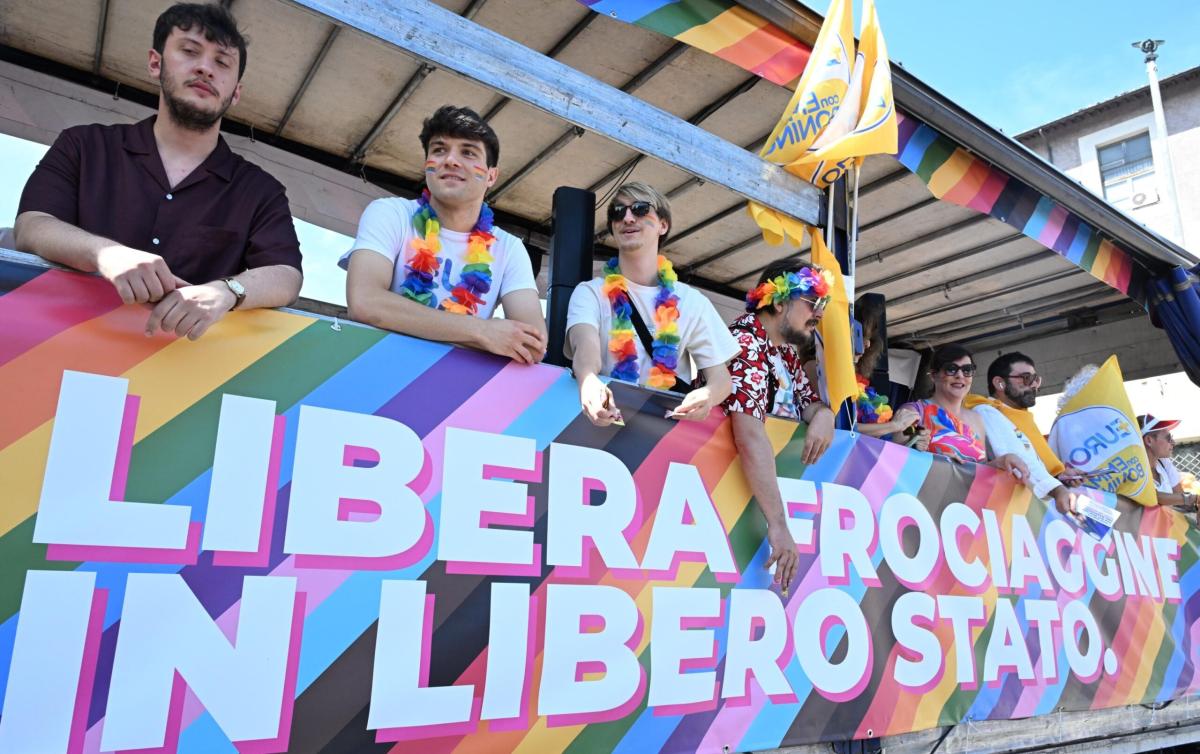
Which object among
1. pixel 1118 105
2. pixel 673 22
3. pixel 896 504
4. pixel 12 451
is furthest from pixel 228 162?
pixel 1118 105

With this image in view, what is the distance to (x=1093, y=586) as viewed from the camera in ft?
12.4

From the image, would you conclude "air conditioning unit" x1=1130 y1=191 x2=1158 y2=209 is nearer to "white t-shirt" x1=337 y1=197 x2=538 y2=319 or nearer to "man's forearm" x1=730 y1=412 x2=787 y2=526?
"man's forearm" x1=730 y1=412 x2=787 y2=526

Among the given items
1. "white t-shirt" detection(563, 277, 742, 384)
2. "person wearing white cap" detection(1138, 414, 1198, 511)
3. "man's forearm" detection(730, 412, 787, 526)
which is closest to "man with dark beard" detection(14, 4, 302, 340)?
"white t-shirt" detection(563, 277, 742, 384)

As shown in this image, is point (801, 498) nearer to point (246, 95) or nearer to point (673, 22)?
point (673, 22)

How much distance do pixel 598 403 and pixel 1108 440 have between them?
3.52m

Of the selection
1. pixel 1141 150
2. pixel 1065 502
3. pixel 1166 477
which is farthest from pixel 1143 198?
pixel 1065 502

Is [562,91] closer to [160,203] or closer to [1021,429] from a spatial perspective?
[160,203]

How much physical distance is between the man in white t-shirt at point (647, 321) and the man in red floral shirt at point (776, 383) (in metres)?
0.13

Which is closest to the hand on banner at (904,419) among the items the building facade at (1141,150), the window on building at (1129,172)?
the building facade at (1141,150)

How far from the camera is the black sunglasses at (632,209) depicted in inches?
106

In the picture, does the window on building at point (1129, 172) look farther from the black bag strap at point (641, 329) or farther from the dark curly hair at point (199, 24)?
the dark curly hair at point (199, 24)

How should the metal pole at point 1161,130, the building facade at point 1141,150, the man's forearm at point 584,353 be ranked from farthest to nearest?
the building facade at point 1141,150, the metal pole at point 1161,130, the man's forearm at point 584,353

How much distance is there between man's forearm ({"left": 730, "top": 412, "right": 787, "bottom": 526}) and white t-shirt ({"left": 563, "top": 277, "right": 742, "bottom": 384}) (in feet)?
0.74

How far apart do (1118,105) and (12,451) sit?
18.2m
